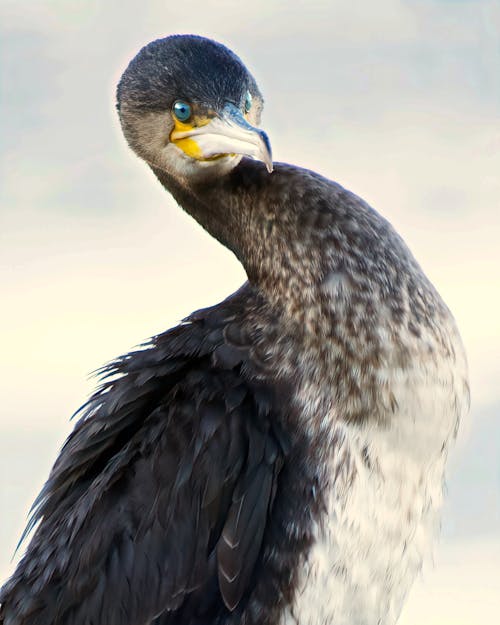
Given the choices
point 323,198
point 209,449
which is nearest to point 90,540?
point 209,449

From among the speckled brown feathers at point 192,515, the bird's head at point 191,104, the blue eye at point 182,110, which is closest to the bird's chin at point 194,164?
the bird's head at point 191,104

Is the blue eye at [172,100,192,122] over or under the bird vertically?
over

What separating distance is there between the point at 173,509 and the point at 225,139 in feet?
4.72

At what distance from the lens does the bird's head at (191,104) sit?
199 inches

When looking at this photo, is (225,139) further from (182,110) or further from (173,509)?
(173,509)

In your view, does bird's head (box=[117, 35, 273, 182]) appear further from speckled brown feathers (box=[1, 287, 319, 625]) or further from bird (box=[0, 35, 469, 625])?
speckled brown feathers (box=[1, 287, 319, 625])

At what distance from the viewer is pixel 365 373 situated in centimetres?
480

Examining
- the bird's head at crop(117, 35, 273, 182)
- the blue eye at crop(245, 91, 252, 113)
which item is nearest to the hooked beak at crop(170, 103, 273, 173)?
the bird's head at crop(117, 35, 273, 182)

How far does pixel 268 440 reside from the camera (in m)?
4.78

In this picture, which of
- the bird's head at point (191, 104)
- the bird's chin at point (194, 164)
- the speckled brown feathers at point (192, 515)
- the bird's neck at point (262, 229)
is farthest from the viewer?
the bird's chin at point (194, 164)

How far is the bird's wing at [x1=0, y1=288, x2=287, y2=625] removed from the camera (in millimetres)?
4711

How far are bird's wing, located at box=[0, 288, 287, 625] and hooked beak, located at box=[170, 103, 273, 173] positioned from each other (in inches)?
26.9

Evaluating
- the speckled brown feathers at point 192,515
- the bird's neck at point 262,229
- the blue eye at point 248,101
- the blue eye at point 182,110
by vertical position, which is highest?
the blue eye at point 248,101

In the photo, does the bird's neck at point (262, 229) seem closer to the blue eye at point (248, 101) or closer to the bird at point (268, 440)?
the bird at point (268, 440)
